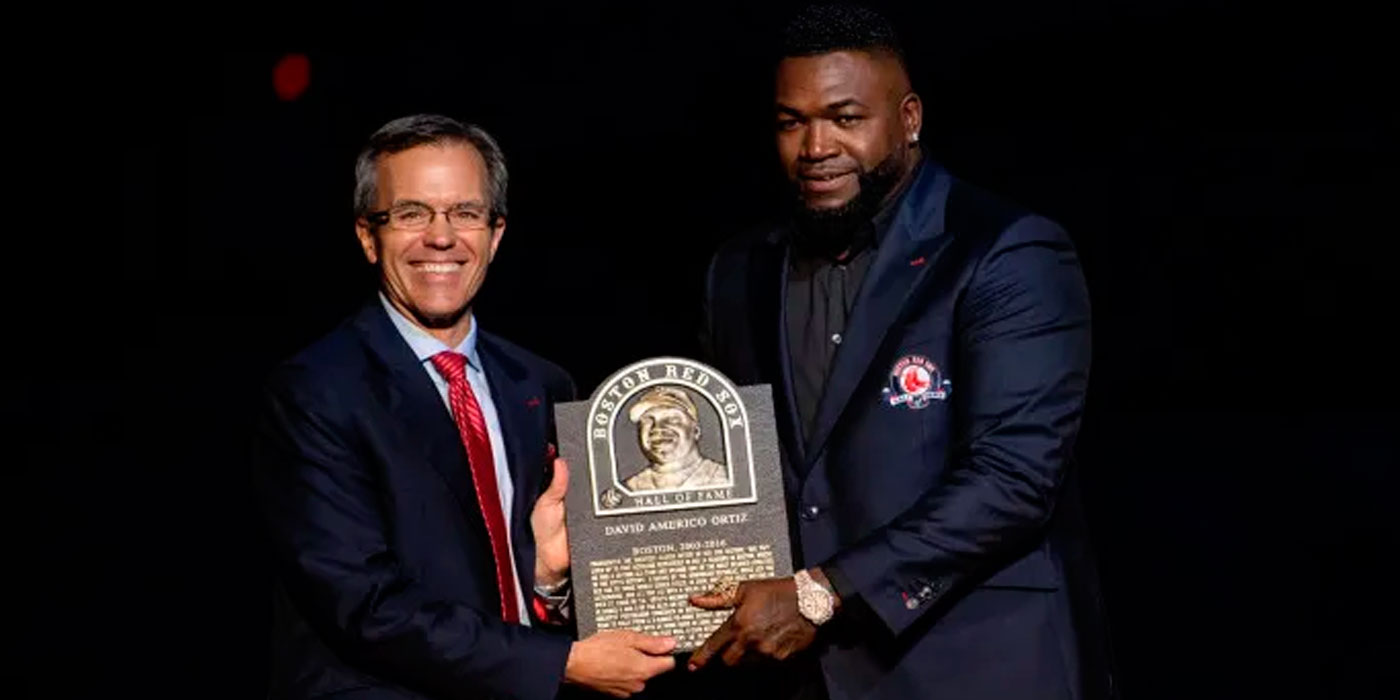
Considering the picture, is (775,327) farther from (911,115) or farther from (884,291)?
(911,115)

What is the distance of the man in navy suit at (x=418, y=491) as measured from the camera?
2924 millimetres

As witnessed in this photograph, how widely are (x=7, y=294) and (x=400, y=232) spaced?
1976mm

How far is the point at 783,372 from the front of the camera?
10.4 feet

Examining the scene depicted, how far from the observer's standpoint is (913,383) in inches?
121

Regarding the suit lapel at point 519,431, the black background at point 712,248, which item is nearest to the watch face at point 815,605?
the suit lapel at point 519,431

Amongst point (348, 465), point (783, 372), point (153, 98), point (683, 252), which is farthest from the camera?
point (153, 98)

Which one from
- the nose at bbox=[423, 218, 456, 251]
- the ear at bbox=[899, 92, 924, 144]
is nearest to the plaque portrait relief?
the nose at bbox=[423, 218, 456, 251]

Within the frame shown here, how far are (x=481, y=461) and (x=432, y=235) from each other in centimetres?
32

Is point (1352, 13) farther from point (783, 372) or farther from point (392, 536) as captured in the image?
point (392, 536)

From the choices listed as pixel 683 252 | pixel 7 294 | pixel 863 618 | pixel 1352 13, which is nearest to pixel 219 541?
pixel 7 294

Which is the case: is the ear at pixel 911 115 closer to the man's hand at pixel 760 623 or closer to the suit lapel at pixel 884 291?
the suit lapel at pixel 884 291

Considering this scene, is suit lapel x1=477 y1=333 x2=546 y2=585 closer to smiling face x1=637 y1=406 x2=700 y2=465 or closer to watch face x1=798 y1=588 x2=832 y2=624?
smiling face x1=637 y1=406 x2=700 y2=465

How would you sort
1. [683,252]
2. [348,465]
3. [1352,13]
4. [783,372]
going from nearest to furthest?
[348,465] < [783,372] < [1352,13] < [683,252]

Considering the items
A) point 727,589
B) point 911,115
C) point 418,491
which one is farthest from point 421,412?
point 911,115
